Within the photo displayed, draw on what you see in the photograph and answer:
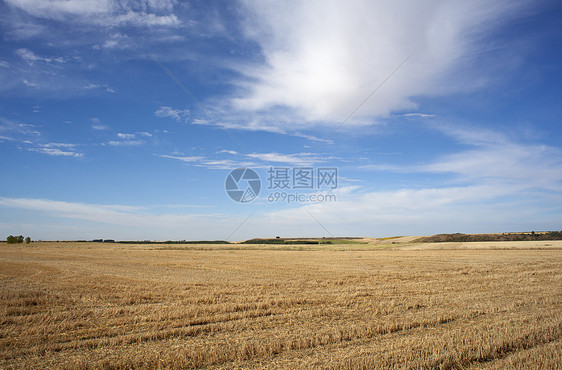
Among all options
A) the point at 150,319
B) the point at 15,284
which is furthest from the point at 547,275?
the point at 15,284

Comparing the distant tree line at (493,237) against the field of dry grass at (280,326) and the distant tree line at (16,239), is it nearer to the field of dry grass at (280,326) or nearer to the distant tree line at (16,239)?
the field of dry grass at (280,326)

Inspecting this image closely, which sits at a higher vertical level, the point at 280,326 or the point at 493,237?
the point at 493,237

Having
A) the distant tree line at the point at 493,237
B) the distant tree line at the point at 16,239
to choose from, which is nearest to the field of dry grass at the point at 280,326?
the distant tree line at the point at 493,237

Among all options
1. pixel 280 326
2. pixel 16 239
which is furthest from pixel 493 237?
pixel 16 239

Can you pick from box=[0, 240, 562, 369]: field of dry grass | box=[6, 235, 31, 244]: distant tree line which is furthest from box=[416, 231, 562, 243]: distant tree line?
box=[6, 235, 31, 244]: distant tree line

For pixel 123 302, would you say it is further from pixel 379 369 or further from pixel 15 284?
pixel 379 369

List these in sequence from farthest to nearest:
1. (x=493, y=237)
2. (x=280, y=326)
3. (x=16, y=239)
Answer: (x=16, y=239) < (x=493, y=237) < (x=280, y=326)

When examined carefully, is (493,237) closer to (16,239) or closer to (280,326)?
(280,326)

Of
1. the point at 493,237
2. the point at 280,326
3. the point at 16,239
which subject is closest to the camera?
the point at 280,326

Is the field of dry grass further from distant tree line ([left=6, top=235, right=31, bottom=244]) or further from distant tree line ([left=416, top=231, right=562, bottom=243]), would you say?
distant tree line ([left=6, top=235, right=31, bottom=244])

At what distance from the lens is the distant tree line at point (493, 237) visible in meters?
88.1

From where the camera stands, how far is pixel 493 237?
90.6 metres

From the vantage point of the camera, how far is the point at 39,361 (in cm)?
733

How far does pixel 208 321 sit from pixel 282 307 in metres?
3.18
